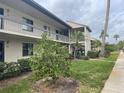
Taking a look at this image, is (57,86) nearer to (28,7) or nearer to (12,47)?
(12,47)

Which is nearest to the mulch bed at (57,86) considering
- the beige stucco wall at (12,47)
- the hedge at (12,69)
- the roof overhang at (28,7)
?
the hedge at (12,69)

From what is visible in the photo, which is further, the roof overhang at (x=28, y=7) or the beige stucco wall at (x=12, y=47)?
the beige stucco wall at (x=12, y=47)

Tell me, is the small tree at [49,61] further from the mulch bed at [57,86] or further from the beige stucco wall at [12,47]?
the beige stucco wall at [12,47]

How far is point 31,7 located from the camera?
738 inches

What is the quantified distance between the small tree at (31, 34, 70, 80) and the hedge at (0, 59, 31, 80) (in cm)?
273

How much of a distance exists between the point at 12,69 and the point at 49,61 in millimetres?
4048

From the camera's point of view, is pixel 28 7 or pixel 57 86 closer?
pixel 57 86

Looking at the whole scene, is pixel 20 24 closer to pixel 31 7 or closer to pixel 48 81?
pixel 31 7

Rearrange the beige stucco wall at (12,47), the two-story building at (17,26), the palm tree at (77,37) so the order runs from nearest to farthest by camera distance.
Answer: the two-story building at (17,26) → the beige stucco wall at (12,47) → the palm tree at (77,37)

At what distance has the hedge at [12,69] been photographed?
12422mm

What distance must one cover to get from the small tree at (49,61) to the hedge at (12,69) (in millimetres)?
2734

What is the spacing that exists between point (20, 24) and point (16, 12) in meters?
1.50

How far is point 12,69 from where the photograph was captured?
13.2m

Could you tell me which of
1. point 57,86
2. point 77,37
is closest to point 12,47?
point 57,86
